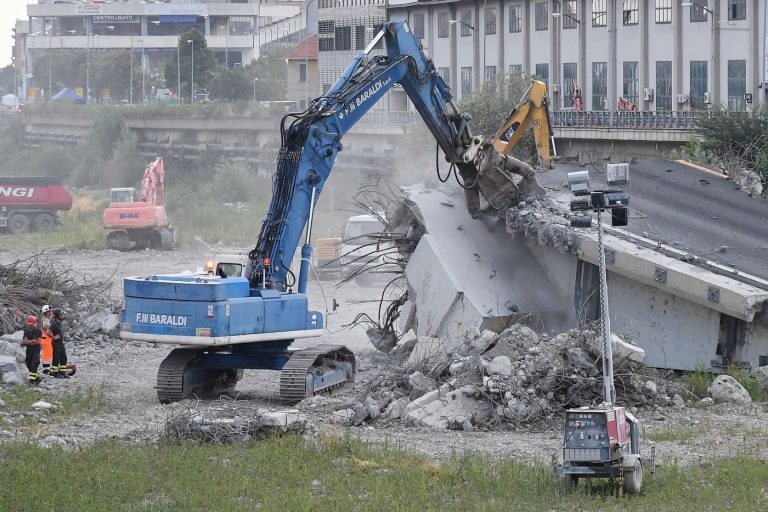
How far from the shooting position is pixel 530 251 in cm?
2431

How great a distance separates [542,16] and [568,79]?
3.24 m

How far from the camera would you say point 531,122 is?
26203mm

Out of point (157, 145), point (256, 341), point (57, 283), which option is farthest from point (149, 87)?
point (256, 341)

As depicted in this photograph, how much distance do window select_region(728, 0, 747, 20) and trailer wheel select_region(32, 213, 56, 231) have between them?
27829 millimetres

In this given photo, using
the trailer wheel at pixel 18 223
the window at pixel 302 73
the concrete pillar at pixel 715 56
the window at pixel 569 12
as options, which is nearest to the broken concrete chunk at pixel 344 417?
the concrete pillar at pixel 715 56

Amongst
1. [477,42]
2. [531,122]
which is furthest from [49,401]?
[477,42]

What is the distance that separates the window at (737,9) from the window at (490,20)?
15.4 m

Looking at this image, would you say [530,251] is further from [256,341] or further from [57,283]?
[57,283]

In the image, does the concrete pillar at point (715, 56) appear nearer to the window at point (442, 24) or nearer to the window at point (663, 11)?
the window at point (663, 11)

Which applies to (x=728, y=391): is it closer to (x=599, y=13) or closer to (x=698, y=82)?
(x=698, y=82)

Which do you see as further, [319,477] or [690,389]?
[690,389]

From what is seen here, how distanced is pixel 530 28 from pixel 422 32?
9.06m

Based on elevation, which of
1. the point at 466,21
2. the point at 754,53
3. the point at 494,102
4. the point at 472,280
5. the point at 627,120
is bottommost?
the point at 472,280

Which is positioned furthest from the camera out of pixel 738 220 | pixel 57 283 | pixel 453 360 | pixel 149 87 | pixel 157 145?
pixel 149 87
